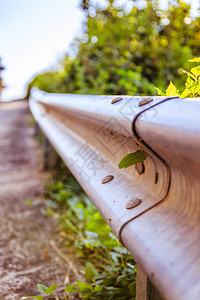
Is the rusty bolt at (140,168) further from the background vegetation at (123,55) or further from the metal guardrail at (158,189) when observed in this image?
the background vegetation at (123,55)

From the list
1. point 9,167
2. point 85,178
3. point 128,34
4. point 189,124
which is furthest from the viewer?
point 9,167

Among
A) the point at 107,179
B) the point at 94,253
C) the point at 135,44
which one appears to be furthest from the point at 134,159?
the point at 135,44

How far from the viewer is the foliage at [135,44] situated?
10.0ft

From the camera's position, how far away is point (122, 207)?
2.63ft

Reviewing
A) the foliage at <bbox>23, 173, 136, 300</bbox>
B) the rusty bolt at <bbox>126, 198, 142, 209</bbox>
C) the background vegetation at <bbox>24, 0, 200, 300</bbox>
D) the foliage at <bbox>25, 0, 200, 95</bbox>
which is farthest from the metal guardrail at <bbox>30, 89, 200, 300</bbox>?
the foliage at <bbox>25, 0, 200, 95</bbox>

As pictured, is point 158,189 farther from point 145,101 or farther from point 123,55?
point 123,55

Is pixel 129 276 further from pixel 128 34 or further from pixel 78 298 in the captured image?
pixel 128 34

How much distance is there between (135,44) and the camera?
10.9 feet

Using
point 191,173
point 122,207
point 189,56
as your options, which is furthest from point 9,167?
point 191,173

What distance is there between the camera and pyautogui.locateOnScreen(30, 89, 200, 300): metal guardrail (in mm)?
509

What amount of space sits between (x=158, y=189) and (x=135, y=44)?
2845 millimetres

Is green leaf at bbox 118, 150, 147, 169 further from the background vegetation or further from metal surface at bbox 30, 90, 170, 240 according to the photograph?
the background vegetation

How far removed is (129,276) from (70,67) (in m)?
3.49

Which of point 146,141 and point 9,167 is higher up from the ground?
point 146,141
